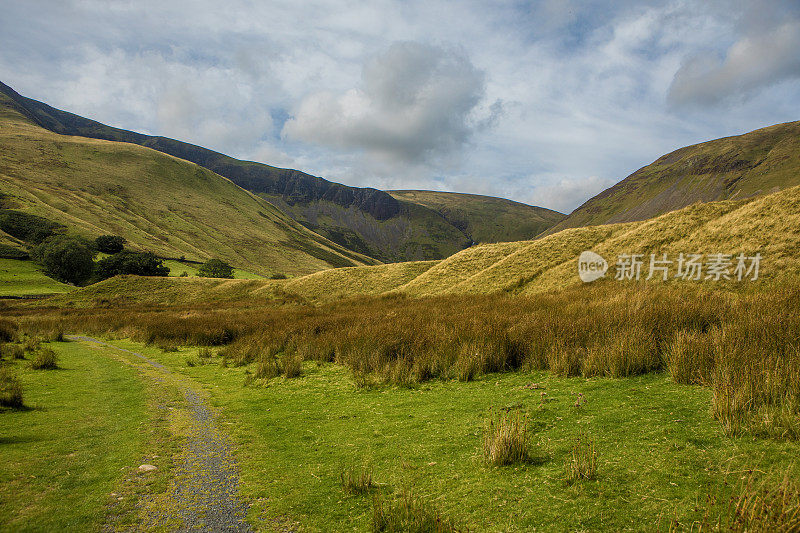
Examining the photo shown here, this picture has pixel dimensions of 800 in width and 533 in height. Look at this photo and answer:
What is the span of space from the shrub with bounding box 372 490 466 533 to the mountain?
434 ft

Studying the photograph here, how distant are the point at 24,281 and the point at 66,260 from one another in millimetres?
11325

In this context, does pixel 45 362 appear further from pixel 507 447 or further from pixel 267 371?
pixel 507 447

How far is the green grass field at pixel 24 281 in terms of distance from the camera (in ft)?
195

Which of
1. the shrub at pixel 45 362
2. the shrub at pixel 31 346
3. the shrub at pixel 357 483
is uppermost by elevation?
the shrub at pixel 357 483

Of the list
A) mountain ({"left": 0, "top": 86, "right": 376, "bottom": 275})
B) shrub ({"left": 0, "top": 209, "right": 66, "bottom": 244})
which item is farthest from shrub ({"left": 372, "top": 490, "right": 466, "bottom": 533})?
mountain ({"left": 0, "top": 86, "right": 376, "bottom": 275})

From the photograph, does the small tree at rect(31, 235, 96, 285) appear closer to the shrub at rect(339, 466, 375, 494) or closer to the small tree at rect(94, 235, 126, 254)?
the small tree at rect(94, 235, 126, 254)

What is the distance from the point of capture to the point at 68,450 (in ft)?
18.3

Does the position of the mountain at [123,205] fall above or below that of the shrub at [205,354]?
above

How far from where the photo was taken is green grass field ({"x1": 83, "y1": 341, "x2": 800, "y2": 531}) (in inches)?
127

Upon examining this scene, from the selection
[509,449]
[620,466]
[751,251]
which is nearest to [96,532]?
[509,449]

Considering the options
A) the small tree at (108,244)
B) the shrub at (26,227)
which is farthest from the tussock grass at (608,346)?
the shrub at (26,227)

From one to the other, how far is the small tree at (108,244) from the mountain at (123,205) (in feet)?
49.8

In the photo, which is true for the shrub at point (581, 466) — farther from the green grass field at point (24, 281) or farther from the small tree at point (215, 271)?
the small tree at point (215, 271)

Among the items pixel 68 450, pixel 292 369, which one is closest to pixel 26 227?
pixel 292 369
